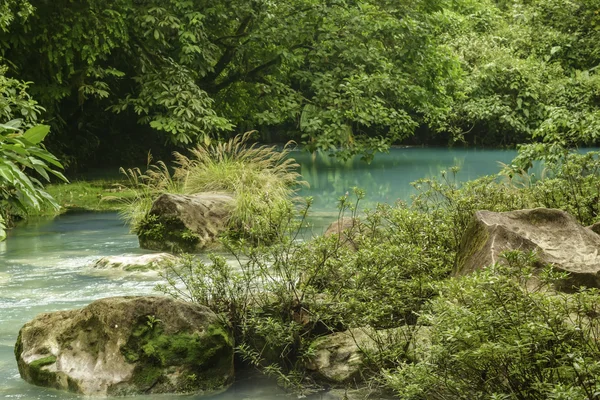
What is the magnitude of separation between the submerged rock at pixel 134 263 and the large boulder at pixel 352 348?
11.2ft

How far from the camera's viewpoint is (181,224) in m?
10.0

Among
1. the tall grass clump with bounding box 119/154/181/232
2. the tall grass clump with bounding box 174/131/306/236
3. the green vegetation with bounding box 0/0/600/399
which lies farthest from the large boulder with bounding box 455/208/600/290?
the tall grass clump with bounding box 119/154/181/232

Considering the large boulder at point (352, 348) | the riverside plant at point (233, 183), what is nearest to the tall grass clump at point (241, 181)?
the riverside plant at point (233, 183)

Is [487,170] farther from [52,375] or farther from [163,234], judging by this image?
[52,375]

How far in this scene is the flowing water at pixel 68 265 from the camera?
17.3 ft

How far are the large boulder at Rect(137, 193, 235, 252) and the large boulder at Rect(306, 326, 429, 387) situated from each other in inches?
191

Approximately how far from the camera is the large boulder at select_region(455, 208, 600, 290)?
4.96 metres

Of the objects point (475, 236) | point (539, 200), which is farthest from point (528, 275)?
point (539, 200)

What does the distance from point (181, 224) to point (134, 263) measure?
158 centimetres

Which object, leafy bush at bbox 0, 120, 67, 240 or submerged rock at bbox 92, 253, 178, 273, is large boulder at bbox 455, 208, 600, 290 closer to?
leafy bush at bbox 0, 120, 67, 240

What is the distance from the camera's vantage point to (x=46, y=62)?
15414mm

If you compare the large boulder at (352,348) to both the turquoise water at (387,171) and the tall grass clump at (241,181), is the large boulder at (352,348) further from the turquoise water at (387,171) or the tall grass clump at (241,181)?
the turquoise water at (387,171)

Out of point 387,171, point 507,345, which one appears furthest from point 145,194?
point 387,171

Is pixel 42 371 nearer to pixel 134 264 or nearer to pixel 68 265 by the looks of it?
pixel 134 264
